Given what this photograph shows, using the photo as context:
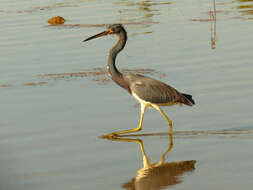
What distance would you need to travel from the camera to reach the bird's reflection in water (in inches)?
289

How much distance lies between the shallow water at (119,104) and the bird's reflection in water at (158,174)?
0.04 meters

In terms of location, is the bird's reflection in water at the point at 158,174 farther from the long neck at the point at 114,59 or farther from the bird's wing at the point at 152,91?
the long neck at the point at 114,59

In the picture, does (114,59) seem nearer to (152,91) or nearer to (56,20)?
(152,91)

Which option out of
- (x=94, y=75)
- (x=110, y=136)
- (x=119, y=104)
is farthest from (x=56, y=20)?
(x=110, y=136)

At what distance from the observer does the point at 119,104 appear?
35.5ft

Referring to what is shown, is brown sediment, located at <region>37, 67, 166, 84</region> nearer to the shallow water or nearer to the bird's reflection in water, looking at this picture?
the shallow water

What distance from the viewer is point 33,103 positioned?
11.1 metres

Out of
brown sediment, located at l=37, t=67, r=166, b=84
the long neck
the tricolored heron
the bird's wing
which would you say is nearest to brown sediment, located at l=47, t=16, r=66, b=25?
brown sediment, located at l=37, t=67, r=166, b=84

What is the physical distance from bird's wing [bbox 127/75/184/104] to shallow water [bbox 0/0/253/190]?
477mm

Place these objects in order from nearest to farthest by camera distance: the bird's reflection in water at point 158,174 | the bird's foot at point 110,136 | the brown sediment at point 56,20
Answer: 1. the bird's reflection in water at point 158,174
2. the bird's foot at point 110,136
3. the brown sediment at point 56,20

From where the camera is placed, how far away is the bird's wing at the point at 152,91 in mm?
9266

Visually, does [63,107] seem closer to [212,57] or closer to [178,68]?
[178,68]

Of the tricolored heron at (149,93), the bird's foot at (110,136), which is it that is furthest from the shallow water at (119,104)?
the tricolored heron at (149,93)

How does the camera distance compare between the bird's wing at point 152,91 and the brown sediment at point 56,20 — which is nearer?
the bird's wing at point 152,91
